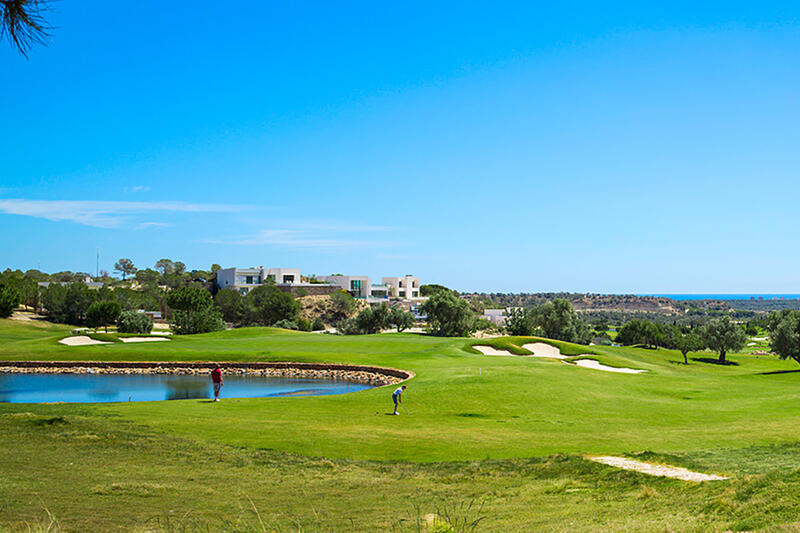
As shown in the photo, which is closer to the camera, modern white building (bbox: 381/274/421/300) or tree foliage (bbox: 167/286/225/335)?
tree foliage (bbox: 167/286/225/335)

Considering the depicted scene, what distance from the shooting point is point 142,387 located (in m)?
37.5

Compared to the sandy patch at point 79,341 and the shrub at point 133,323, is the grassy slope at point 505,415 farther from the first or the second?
the shrub at point 133,323

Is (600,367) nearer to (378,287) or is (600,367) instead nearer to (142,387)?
(142,387)

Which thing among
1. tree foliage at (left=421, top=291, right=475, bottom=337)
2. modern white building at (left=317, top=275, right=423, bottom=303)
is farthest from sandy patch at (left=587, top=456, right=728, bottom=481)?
modern white building at (left=317, top=275, right=423, bottom=303)

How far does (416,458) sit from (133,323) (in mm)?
64430

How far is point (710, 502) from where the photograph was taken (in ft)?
28.5

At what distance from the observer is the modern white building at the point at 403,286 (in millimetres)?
182125

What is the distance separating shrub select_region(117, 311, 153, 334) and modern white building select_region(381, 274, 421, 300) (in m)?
111

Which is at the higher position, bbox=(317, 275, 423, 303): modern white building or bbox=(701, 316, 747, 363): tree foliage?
bbox=(317, 275, 423, 303): modern white building

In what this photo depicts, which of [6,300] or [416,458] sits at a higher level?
[6,300]

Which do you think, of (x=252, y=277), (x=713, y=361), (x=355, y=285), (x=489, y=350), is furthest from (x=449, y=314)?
(x=355, y=285)

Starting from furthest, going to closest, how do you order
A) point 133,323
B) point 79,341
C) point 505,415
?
point 133,323 → point 79,341 → point 505,415

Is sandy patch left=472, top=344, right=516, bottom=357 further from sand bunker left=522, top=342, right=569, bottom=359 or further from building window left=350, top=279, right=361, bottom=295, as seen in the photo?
building window left=350, top=279, right=361, bottom=295

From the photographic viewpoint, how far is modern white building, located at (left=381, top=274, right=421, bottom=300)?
598 ft
